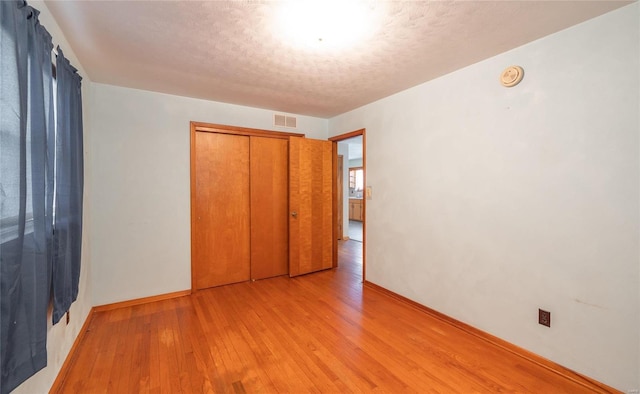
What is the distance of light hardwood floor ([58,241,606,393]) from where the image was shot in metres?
1.76

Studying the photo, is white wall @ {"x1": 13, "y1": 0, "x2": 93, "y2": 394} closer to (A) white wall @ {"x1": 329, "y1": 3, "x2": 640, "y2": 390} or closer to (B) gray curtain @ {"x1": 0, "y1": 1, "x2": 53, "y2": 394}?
(B) gray curtain @ {"x1": 0, "y1": 1, "x2": 53, "y2": 394}

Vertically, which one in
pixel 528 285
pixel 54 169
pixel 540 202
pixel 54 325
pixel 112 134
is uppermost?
pixel 112 134

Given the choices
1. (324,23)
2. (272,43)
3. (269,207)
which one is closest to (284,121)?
(269,207)

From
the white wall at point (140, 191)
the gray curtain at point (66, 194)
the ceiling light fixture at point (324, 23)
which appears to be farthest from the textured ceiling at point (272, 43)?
the gray curtain at point (66, 194)

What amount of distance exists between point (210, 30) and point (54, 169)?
50.9 inches

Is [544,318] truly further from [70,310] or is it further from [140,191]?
[140,191]

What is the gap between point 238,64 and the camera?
91.1 inches

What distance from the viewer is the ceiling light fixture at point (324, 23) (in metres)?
1.56

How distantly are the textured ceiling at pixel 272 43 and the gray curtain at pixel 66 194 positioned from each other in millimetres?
408

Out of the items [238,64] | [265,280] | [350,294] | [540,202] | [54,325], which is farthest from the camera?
[265,280]

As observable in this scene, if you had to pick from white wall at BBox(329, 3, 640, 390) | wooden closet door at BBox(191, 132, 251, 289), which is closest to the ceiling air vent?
wooden closet door at BBox(191, 132, 251, 289)

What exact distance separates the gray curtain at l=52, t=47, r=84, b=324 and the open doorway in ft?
9.22

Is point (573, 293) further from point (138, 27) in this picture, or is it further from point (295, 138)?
point (138, 27)

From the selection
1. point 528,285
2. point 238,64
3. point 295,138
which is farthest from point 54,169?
point 528,285
